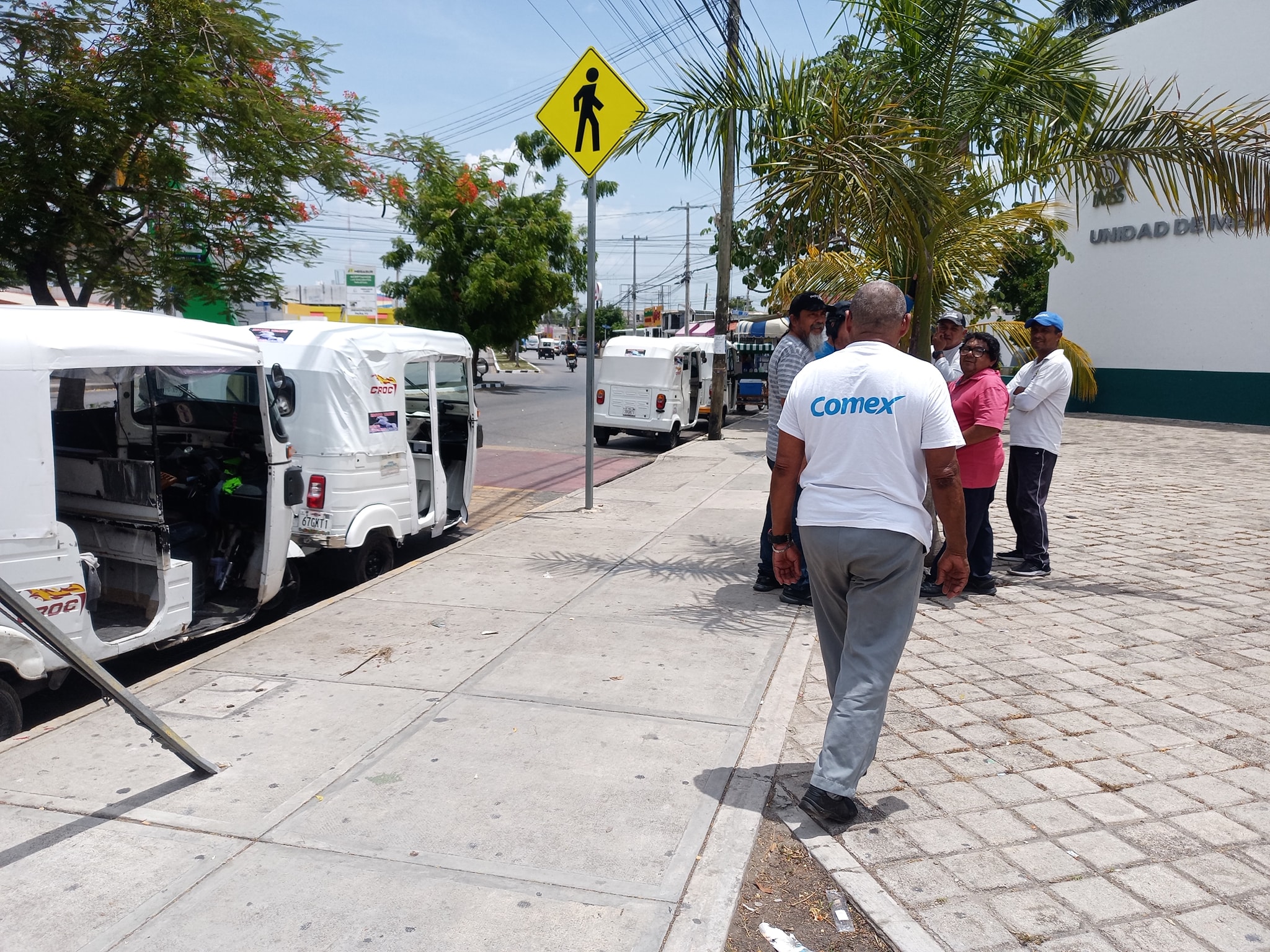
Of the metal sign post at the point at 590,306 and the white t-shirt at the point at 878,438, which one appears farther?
the metal sign post at the point at 590,306

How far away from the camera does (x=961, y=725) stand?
434cm

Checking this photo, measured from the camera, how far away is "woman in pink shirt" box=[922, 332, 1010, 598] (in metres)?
6.14

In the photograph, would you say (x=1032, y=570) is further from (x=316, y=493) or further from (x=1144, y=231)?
(x=1144, y=231)

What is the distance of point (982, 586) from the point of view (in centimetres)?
657

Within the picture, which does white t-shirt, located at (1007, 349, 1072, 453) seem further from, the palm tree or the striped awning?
the striped awning

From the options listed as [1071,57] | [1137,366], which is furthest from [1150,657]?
[1137,366]

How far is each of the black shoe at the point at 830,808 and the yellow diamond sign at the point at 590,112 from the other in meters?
6.09

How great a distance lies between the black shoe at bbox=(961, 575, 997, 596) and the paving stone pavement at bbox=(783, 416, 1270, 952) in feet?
0.25

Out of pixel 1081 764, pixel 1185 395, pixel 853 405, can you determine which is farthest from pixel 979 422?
pixel 1185 395

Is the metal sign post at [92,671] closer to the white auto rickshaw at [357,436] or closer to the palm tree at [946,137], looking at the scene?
the white auto rickshaw at [357,436]

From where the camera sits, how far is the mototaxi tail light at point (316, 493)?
6828 millimetres

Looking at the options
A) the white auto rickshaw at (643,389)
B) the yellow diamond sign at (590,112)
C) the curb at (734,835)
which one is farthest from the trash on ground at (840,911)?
the white auto rickshaw at (643,389)

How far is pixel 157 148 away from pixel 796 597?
7319 mm

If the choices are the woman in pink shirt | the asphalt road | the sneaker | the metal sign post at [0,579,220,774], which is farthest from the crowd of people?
the asphalt road
